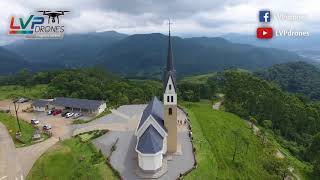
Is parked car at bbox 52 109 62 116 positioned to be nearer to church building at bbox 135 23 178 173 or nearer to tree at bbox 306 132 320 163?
church building at bbox 135 23 178 173

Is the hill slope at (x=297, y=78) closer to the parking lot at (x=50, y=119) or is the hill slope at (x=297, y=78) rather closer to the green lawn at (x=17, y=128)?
the parking lot at (x=50, y=119)

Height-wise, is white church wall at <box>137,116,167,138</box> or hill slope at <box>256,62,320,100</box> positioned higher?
white church wall at <box>137,116,167,138</box>

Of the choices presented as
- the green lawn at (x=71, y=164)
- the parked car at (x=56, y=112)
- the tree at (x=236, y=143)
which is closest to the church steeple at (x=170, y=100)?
the green lawn at (x=71, y=164)

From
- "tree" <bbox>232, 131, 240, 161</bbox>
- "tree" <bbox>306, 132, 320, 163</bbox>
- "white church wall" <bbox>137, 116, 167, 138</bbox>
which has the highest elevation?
"white church wall" <bbox>137, 116, 167, 138</bbox>

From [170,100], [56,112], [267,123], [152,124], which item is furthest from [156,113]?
[267,123]

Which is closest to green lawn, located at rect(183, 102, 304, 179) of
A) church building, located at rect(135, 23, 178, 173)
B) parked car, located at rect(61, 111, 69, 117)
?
church building, located at rect(135, 23, 178, 173)

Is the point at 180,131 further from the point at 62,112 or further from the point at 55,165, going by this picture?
the point at 62,112

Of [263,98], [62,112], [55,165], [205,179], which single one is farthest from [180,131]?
[263,98]
